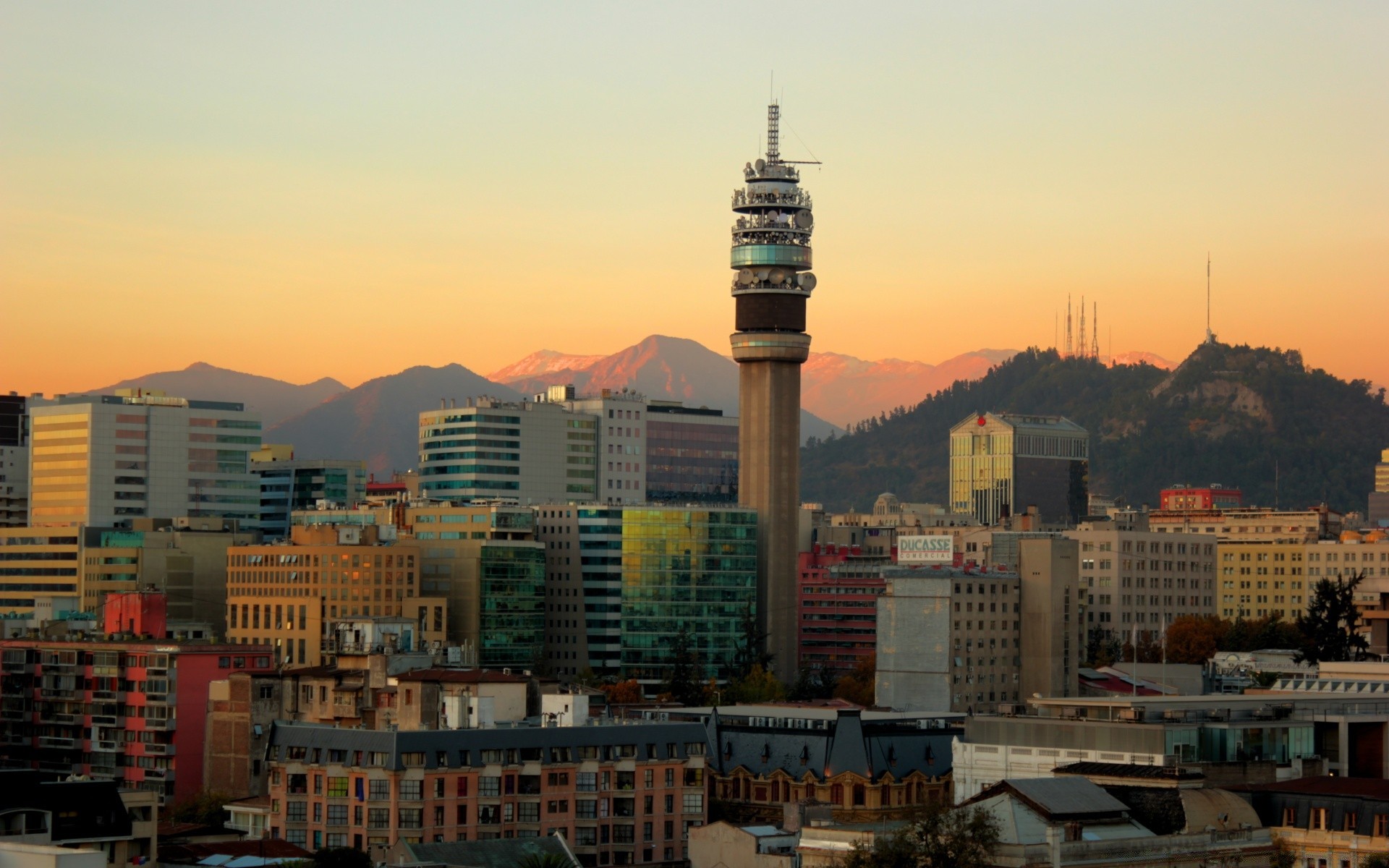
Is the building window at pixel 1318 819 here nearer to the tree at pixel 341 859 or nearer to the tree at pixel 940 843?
the tree at pixel 940 843

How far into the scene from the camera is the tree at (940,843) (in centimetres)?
11619

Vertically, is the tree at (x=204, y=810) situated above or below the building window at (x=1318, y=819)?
below

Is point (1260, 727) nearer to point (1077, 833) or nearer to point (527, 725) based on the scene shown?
point (1077, 833)

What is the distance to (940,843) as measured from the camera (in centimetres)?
11712

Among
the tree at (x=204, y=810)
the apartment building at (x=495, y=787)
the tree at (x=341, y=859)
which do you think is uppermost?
the apartment building at (x=495, y=787)

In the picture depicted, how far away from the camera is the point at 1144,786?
433 feet

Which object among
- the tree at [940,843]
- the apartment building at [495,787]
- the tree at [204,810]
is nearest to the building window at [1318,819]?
the tree at [940,843]

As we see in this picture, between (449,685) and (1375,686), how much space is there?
69876mm

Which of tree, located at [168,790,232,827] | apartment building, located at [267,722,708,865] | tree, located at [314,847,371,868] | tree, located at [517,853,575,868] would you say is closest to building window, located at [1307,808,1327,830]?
tree, located at [517,853,575,868]

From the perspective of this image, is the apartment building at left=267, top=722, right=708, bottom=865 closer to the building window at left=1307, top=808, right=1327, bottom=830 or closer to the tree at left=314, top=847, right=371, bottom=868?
the tree at left=314, top=847, right=371, bottom=868

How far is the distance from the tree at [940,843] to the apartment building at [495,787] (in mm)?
44689

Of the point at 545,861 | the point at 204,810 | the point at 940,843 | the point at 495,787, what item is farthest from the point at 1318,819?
the point at 204,810

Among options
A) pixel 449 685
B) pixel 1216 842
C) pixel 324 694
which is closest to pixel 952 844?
pixel 1216 842

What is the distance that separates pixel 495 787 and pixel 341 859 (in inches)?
787
